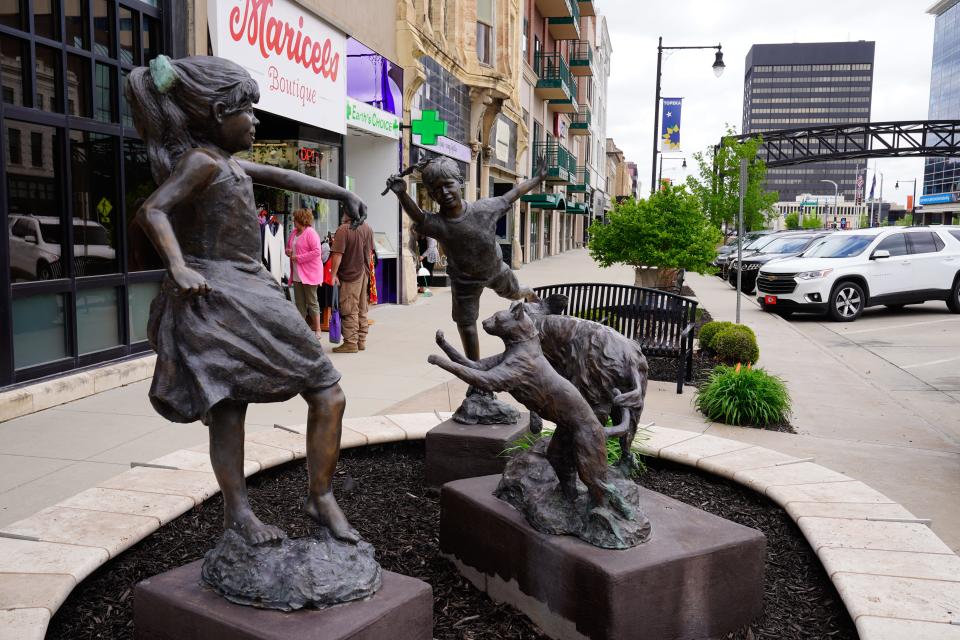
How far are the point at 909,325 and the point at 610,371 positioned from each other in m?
13.7

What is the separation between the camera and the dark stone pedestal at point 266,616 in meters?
2.35

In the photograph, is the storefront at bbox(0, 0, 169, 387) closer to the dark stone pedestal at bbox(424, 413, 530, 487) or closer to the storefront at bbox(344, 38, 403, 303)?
the dark stone pedestal at bbox(424, 413, 530, 487)

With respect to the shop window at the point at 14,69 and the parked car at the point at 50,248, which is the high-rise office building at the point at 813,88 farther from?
the shop window at the point at 14,69

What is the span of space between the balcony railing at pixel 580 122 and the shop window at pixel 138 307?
3903cm

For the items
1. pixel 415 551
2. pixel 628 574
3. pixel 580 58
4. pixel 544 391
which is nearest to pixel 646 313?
pixel 415 551

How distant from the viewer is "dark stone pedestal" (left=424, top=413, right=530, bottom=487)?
444 cm

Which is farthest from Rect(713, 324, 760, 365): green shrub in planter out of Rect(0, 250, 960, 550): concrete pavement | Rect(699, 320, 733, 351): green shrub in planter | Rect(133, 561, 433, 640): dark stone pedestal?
Rect(133, 561, 433, 640): dark stone pedestal

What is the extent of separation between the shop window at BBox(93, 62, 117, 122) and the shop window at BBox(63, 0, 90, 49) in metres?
0.27

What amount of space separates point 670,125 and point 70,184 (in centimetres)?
2165

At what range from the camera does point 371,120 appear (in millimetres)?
13961

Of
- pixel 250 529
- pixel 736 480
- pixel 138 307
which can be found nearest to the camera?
pixel 250 529

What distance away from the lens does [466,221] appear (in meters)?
4.62

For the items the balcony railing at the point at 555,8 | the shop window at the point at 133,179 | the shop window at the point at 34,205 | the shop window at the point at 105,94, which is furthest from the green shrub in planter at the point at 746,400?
the balcony railing at the point at 555,8

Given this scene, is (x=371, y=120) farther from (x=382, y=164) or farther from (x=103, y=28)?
(x=103, y=28)
